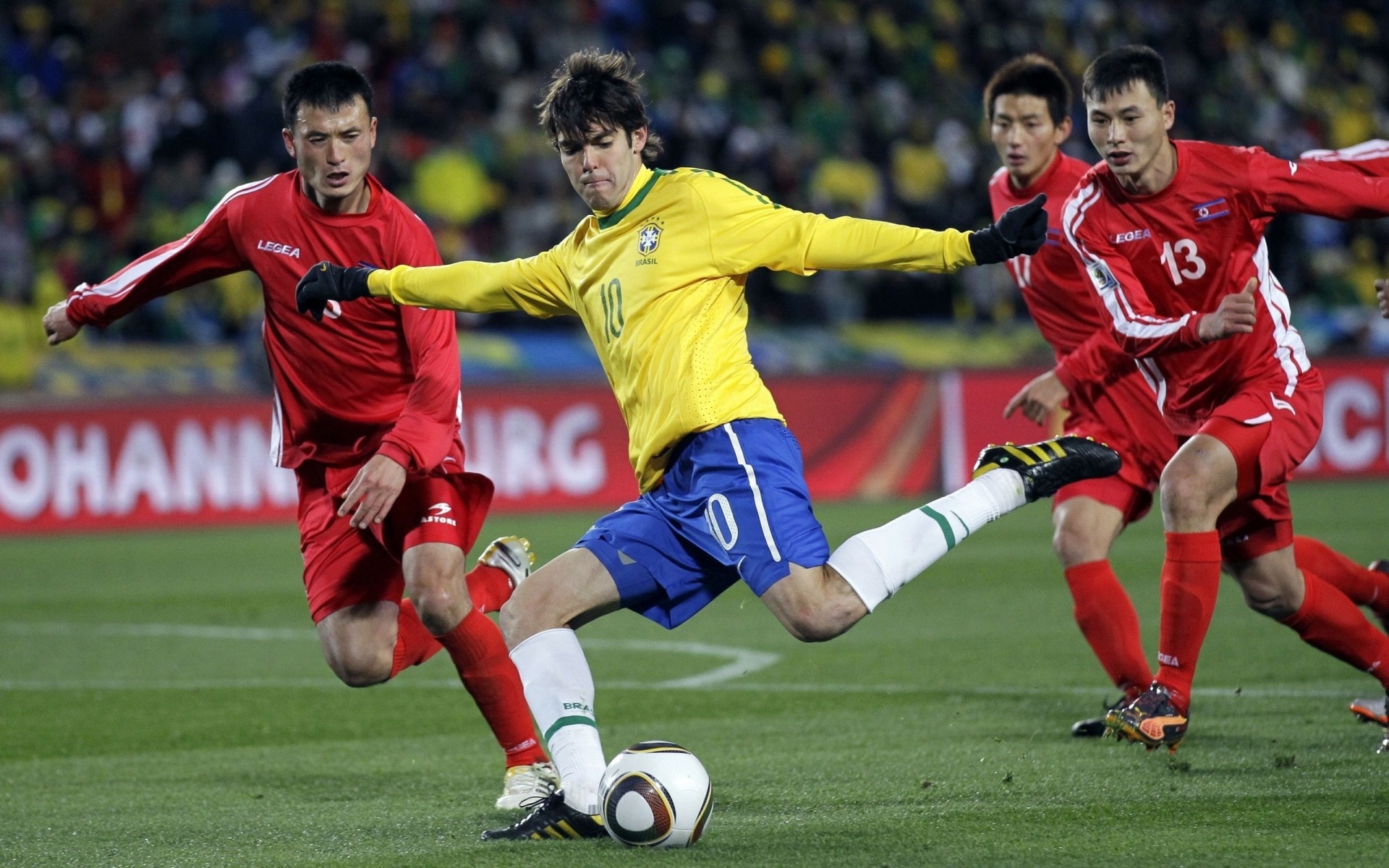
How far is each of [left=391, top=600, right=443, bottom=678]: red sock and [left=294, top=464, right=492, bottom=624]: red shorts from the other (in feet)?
0.24

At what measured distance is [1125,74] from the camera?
5512mm

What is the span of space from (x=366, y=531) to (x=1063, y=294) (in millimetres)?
2790

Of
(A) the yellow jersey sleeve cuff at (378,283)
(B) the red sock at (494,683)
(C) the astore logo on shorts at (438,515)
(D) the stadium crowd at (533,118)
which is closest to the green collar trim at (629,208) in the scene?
(A) the yellow jersey sleeve cuff at (378,283)

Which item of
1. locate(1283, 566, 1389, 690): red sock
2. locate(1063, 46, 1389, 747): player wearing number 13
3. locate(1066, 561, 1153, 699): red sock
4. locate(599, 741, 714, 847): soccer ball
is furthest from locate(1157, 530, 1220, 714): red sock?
locate(599, 741, 714, 847): soccer ball

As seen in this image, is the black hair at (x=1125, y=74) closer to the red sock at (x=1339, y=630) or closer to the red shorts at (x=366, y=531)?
the red sock at (x=1339, y=630)

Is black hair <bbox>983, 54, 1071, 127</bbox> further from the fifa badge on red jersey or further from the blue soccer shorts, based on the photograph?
the blue soccer shorts

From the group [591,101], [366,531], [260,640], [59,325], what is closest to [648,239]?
[591,101]

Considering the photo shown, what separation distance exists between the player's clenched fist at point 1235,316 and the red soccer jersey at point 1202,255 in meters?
0.29

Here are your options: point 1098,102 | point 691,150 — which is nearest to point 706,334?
point 1098,102

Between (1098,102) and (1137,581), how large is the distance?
18.1ft

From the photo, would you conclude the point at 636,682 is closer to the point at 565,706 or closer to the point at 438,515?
the point at 438,515

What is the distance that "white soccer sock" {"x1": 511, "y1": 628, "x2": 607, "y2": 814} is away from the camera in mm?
4473

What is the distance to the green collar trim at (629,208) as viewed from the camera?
482 cm

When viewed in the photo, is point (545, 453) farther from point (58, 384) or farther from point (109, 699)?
point (109, 699)
